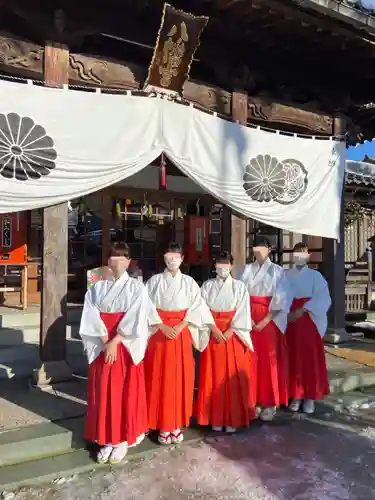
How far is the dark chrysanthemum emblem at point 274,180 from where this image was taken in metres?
6.80

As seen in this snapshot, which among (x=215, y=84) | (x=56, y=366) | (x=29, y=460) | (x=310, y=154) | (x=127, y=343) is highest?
(x=215, y=84)

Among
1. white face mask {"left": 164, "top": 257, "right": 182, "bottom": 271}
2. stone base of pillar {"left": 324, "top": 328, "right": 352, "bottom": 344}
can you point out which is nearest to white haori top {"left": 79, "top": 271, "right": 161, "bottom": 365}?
white face mask {"left": 164, "top": 257, "right": 182, "bottom": 271}

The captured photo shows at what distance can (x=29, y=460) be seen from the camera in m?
4.07

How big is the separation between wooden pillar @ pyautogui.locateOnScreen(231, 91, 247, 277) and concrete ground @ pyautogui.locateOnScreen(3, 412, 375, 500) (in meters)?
2.73

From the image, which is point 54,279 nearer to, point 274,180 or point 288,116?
point 274,180

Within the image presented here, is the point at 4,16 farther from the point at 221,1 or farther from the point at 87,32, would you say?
the point at 221,1

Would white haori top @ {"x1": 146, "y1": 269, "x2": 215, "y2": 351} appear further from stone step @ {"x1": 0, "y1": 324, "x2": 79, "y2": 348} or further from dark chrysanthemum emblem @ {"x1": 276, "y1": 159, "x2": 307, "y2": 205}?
stone step @ {"x1": 0, "y1": 324, "x2": 79, "y2": 348}

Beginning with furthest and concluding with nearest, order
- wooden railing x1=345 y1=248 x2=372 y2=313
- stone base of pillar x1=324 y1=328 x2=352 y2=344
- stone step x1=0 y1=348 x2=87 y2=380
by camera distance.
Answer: wooden railing x1=345 y1=248 x2=372 y2=313, stone base of pillar x1=324 y1=328 x2=352 y2=344, stone step x1=0 y1=348 x2=87 y2=380

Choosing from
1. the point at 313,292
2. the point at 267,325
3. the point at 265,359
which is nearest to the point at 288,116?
the point at 313,292

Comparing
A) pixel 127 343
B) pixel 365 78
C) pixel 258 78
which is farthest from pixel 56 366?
pixel 365 78

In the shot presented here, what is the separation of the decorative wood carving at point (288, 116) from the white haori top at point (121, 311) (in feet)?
13.9

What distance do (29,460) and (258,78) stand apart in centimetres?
616

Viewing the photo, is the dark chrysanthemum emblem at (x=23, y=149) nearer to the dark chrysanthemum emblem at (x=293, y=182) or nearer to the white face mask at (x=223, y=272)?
the white face mask at (x=223, y=272)

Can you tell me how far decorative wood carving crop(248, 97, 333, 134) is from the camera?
23.9 ft
